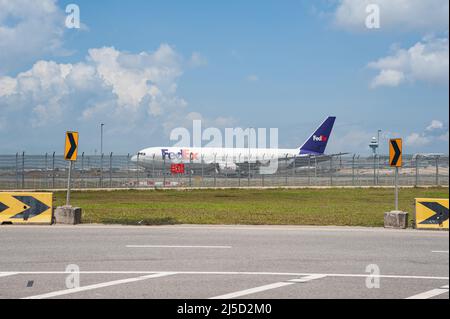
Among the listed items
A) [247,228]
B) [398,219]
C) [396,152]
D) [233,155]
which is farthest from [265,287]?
[233,155]

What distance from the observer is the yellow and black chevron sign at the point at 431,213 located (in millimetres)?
15773

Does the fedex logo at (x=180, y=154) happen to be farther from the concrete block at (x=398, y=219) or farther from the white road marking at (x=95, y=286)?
the white road marking at (x=95, y=286)

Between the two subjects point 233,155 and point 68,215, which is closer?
point 68,215

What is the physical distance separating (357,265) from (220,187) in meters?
33.2

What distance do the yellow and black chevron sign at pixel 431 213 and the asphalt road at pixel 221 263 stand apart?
579mm

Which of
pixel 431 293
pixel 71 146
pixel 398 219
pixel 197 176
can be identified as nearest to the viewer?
pixel 431 293

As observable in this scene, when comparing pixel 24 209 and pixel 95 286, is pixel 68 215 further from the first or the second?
pixel 95 286

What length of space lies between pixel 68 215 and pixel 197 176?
A: 29.7 metres

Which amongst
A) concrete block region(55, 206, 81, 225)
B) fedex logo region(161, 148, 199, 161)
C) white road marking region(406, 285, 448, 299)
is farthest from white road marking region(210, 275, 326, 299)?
fedex logo region(161, 148, 199, 161)

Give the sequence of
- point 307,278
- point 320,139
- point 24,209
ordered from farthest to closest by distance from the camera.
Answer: point 320,139
point 24,209
point 307,278

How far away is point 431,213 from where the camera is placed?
52.0 ft

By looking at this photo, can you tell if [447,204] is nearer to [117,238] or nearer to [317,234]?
[317,234]
